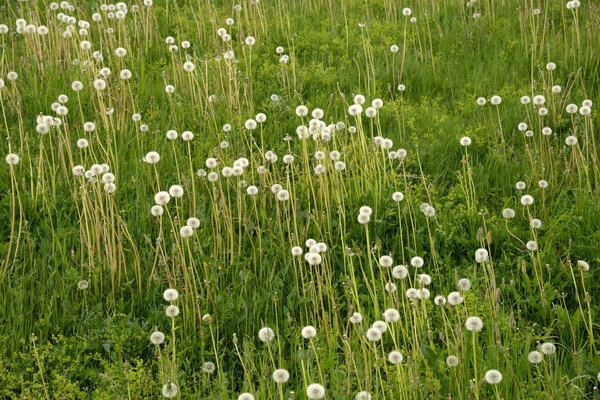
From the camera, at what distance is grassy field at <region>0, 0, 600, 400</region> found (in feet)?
8.06

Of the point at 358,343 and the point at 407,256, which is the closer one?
the point at 358,343

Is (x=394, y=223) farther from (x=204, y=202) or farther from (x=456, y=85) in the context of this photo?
(x=456, y=85)

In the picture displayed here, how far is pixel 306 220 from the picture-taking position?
346cm

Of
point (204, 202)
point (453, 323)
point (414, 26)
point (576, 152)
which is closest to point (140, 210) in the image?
point (204, 202)

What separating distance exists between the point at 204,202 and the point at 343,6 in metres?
3.36

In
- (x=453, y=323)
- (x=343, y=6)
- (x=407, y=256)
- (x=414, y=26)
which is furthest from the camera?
(x=343, y=6)

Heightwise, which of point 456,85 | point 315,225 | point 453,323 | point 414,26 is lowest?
point 453,323

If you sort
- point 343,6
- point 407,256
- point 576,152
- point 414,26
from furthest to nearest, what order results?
1. point 343,6
2. point 414,26
3. point 576,152
4. point 407,256

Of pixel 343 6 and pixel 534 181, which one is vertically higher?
pixel 343 6

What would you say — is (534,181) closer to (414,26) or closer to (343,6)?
(414,26)

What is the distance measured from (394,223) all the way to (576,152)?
129cm

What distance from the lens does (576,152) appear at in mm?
3824

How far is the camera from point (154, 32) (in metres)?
5.86

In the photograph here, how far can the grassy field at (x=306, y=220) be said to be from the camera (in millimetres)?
2457
